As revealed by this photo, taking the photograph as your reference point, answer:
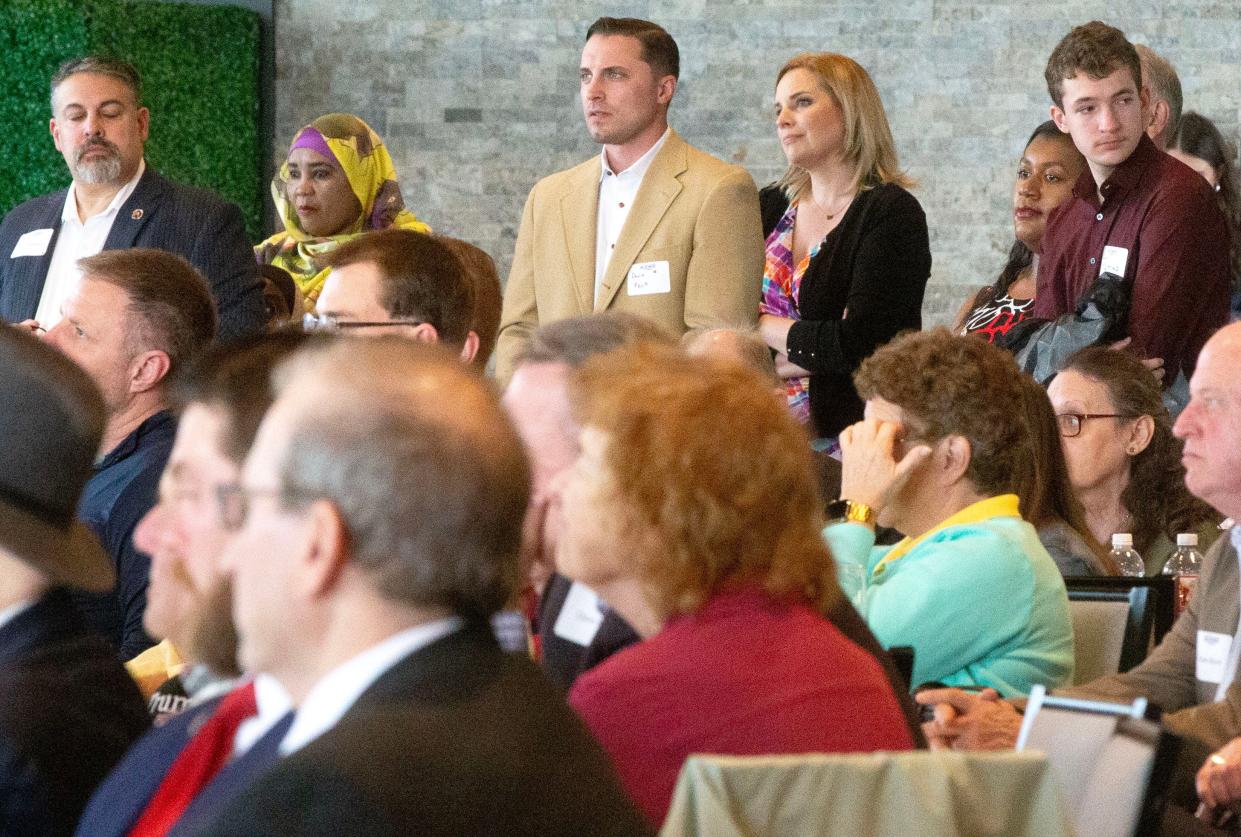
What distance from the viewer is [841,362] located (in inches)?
197

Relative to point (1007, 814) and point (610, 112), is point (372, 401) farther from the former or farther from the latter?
point (610, 112)

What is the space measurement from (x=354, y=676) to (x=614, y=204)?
3.85 metres

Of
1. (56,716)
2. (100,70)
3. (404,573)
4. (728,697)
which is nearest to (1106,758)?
(728,697)

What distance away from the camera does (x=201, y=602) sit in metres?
1.73

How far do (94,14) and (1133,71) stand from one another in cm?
550

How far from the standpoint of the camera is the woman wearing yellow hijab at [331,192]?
20.8ft

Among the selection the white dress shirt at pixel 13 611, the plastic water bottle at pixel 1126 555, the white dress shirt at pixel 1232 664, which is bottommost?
the plastic water bottle at pixel 1126 555

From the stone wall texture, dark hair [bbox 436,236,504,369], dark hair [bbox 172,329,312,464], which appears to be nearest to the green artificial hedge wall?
the stone wall texture

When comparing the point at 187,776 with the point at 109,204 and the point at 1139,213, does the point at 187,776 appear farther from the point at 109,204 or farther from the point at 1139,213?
the point at 109,204

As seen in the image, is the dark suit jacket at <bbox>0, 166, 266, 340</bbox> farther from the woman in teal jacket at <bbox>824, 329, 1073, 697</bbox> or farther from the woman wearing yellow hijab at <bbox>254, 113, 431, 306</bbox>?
the woman in teal jacket at <bbox>824, 329, 1073, 697</bbox>

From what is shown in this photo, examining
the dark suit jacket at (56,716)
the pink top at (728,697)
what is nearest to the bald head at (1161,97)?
the pink top at (728,697)

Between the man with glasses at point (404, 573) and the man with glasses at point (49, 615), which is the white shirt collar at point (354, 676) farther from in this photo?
the man with glasses at point (49, 615)

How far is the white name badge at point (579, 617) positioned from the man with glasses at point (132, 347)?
1.27 metres

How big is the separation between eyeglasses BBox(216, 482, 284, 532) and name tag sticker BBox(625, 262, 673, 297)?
351 cm
